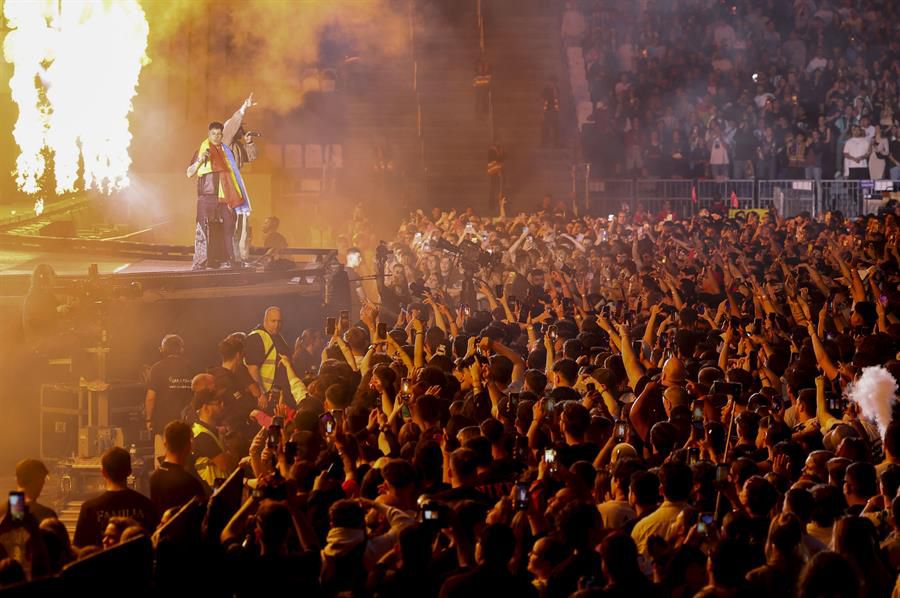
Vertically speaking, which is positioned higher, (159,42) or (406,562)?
(159,42)

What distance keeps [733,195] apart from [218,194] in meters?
11.6

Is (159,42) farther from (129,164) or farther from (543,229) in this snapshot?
(543,229)

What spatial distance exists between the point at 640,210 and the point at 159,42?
389 inches

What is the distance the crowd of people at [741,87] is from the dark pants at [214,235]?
500 inches

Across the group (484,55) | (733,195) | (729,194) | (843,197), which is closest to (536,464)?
(733,195)

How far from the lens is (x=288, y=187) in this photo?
26797 millimetres

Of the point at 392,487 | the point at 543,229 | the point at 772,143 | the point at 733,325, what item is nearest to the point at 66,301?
the point at 733,325

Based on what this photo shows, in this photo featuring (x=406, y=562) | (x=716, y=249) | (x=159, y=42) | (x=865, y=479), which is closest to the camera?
(x=406, y=562)

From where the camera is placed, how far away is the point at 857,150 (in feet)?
80.6

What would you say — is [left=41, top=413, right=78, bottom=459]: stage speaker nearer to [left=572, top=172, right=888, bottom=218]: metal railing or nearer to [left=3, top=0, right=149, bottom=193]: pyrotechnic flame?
[left=3, top=0, right=149, bottom=193]: pyrotechnic flame

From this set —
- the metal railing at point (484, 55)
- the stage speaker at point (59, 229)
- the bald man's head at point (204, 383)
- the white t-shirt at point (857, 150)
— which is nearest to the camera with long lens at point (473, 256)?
the stage speaker at point (59, 229)

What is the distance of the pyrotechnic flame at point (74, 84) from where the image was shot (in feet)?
64.6

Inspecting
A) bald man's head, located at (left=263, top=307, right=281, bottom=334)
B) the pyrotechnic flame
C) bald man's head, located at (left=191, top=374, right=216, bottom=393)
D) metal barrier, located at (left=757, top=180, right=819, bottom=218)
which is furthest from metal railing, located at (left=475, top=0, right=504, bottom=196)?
bald man's head, located at (left=191, top=374, right=216, bottom=393)

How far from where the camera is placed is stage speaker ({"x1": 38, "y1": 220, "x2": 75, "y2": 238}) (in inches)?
816
